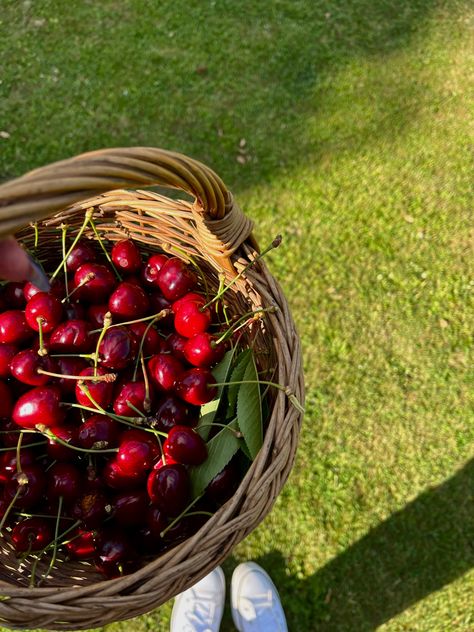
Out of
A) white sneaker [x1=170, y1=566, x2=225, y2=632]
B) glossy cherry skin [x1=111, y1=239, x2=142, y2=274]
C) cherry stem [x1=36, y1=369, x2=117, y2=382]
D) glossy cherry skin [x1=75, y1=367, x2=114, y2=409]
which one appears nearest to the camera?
cherry stem [x1=36, y1=369, x2=117, y2=382]

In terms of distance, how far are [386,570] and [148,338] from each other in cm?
144

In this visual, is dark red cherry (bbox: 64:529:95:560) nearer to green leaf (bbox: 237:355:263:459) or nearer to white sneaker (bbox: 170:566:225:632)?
green leaf (bbox: 237:355:263:459)

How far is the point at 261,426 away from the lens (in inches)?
53.6

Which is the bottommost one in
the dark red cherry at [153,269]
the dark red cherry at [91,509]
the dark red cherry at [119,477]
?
the dark red cherry at [91,509]

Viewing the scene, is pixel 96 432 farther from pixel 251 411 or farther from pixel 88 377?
pixel 251 411

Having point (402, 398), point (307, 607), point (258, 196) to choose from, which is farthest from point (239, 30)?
point (307, 607)

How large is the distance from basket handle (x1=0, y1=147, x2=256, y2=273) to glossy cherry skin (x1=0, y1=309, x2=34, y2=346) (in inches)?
21.9

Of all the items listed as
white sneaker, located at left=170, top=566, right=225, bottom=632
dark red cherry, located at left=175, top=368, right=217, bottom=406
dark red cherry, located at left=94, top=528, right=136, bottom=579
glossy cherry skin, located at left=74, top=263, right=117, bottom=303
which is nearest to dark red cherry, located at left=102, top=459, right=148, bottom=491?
dark red cherry, located at left=94, top=528, right=136, bottom=579

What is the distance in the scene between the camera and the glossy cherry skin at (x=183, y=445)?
129cm

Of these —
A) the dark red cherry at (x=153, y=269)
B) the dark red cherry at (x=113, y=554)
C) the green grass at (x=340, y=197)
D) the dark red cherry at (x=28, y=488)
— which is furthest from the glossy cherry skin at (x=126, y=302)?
the green grass at (x=340, y=197)

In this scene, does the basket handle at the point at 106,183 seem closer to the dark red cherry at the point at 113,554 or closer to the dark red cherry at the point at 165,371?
the dark red cherry at the point at 165,371

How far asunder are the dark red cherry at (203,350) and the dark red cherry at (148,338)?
0.34ft

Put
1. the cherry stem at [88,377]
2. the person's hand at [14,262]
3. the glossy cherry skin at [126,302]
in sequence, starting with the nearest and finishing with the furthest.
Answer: the person's hand at [14,262] < the cherry stem at [88,377] < the glossy cherry skin at [126,302]

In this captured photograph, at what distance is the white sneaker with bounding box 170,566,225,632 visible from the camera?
6.72 ft
